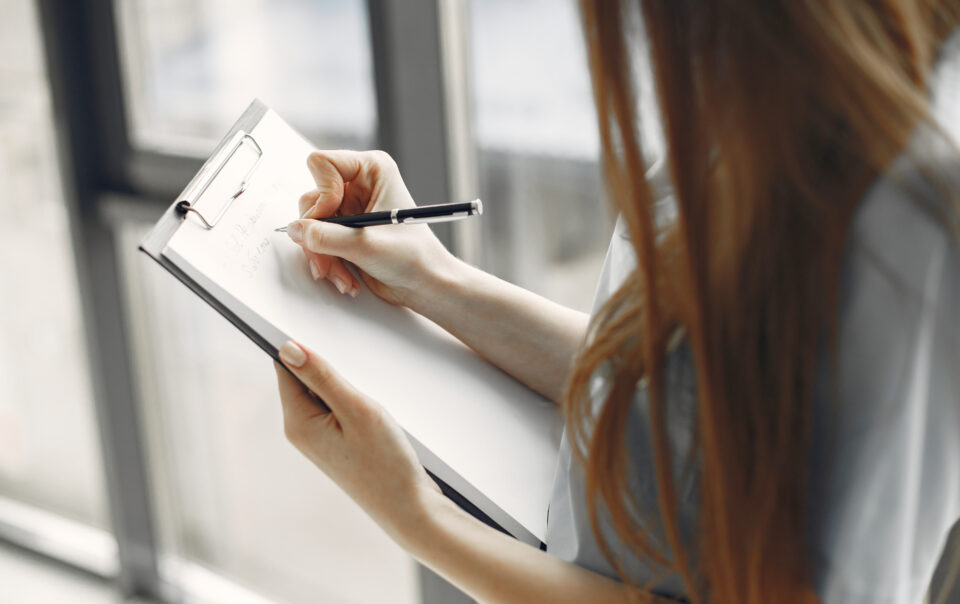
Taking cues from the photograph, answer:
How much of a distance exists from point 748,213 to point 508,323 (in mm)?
347

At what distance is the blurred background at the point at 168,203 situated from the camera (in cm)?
104

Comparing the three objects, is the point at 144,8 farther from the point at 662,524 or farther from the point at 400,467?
the point at 662,524

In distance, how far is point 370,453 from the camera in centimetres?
59

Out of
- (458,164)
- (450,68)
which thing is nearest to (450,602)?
(458,164)

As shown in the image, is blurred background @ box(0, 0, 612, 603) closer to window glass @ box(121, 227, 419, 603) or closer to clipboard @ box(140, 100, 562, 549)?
window glass @ box(121, 227, 419, 603)

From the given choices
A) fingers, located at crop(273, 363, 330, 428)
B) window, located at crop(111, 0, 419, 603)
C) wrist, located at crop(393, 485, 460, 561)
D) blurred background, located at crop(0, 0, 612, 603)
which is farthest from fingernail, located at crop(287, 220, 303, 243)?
window, located at crop(111, 0, 419, 603)

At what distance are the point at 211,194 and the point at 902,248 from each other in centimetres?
48

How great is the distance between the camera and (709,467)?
0.42 meters

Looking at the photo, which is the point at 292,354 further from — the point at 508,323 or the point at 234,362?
the point at 234,362

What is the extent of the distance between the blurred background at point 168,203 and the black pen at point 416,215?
1.21 ft

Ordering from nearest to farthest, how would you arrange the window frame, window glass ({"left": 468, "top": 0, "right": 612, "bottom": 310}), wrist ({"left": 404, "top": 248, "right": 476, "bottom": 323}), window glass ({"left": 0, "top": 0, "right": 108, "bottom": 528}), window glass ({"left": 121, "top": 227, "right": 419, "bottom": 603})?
1. wrist ({"left": 404, "top": 248, "right": 476, "bottom": 323})
2. window glass ({"left": 468, "top": 0, "right": 612, "bottom": 310})
3. the window frame
4. window glass ({"left": 121, "top": 227, "right": 419, "bottom": 603})
5. window glass ({"left": 0, "top": 0, "right": 108, "bottom": 528})

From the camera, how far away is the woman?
1.23ft

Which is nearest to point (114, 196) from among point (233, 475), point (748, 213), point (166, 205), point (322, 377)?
point (166, 205)

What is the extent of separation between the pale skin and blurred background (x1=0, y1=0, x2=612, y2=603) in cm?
32
